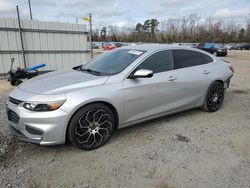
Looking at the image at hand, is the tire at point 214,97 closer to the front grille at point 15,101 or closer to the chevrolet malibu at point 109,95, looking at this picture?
the chevrolet malibu at point 109,95

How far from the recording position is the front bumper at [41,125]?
259 centimetres

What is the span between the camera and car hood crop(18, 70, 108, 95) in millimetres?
2775

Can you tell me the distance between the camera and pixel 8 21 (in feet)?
26.4

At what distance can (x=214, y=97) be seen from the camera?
4488 mm

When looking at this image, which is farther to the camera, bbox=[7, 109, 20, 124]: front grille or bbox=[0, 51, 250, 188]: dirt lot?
bbox=[7, 109, 20, 124]: front grille

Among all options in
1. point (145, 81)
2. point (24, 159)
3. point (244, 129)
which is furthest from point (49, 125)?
point (244, 129)

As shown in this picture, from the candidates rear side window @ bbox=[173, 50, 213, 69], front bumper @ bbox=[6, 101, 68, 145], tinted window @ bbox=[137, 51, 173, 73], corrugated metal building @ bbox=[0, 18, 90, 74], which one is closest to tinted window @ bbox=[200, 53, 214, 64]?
rear side window @ bbox=[173, 50, 213, 69]

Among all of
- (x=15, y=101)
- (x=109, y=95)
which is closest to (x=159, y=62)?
(x=109, y=95)

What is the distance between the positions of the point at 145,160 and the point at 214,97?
101 inches

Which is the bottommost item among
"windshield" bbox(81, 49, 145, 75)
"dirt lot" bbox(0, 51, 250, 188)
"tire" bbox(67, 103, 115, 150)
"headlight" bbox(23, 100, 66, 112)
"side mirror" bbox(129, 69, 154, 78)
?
"dirt lot" bbox(0, 51, 250, 188)

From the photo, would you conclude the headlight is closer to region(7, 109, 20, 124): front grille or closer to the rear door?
region(7, 109, 20, 124): front grille

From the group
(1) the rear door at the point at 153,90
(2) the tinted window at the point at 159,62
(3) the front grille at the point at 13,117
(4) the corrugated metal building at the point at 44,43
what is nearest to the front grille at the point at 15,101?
(3) the front grille at the point at 13,117

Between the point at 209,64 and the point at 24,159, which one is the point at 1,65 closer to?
the point at 24,159

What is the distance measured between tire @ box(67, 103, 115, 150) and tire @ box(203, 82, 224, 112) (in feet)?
7.71
